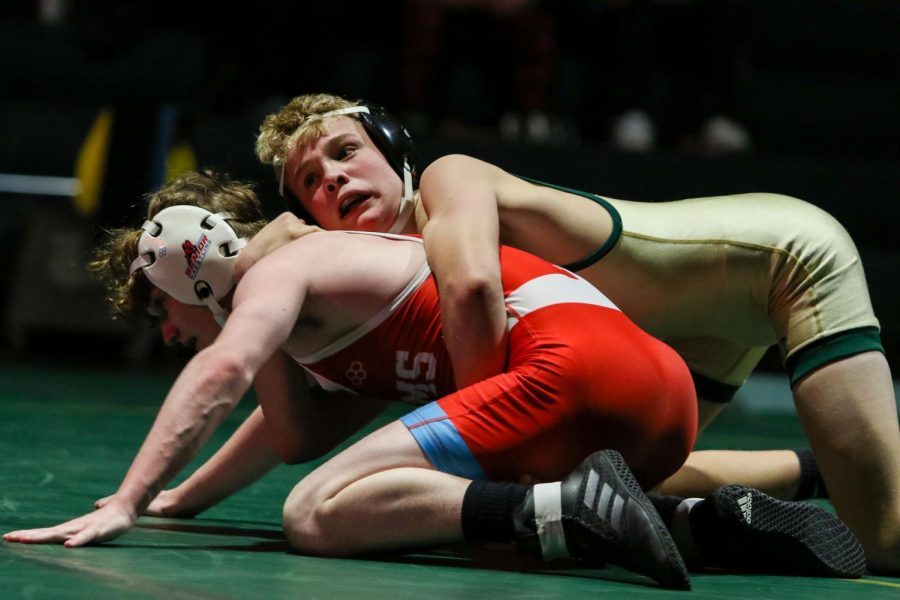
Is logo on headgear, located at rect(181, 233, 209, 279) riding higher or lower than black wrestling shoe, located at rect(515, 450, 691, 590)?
higher

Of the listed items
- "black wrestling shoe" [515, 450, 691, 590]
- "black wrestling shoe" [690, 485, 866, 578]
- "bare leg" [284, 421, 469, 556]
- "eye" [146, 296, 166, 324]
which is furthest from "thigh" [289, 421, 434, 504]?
"eye" [146, 296, 166, 324]

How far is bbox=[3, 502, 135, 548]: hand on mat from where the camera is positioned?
2.02m

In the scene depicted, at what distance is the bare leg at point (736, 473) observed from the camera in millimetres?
2762

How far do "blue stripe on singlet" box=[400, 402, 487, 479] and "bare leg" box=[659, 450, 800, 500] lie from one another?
71 cm

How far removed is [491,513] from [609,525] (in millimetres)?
196

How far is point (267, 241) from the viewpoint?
7.97 feet

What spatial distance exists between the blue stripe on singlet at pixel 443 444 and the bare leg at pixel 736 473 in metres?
0.71

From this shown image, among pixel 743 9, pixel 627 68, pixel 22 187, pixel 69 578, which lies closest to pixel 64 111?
pixel 22 187

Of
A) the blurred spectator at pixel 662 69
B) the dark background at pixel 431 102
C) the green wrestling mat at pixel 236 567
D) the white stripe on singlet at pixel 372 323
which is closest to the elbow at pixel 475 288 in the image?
the white stripe on singlet at pixel 372 323

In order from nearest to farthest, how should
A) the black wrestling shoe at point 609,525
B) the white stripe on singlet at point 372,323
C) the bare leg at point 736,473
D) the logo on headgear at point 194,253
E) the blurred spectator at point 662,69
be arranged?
the black wrestling shoe at point 609,525
the white stripe on singlet at point 372,323
the logo on headgear at point 194,253
the bare leg at point 736,473
the blurred spectator at point 662,69

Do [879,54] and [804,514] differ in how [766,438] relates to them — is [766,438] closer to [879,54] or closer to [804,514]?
[804,514]

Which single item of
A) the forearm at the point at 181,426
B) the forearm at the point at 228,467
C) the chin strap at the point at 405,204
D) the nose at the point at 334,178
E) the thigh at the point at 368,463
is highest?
the nose at the point at 334,178

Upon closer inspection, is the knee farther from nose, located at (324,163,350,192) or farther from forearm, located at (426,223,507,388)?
nose, located at (324,163,350,192)

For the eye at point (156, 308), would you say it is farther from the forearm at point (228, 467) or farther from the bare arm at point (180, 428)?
the bare arm at point (180, 428)
